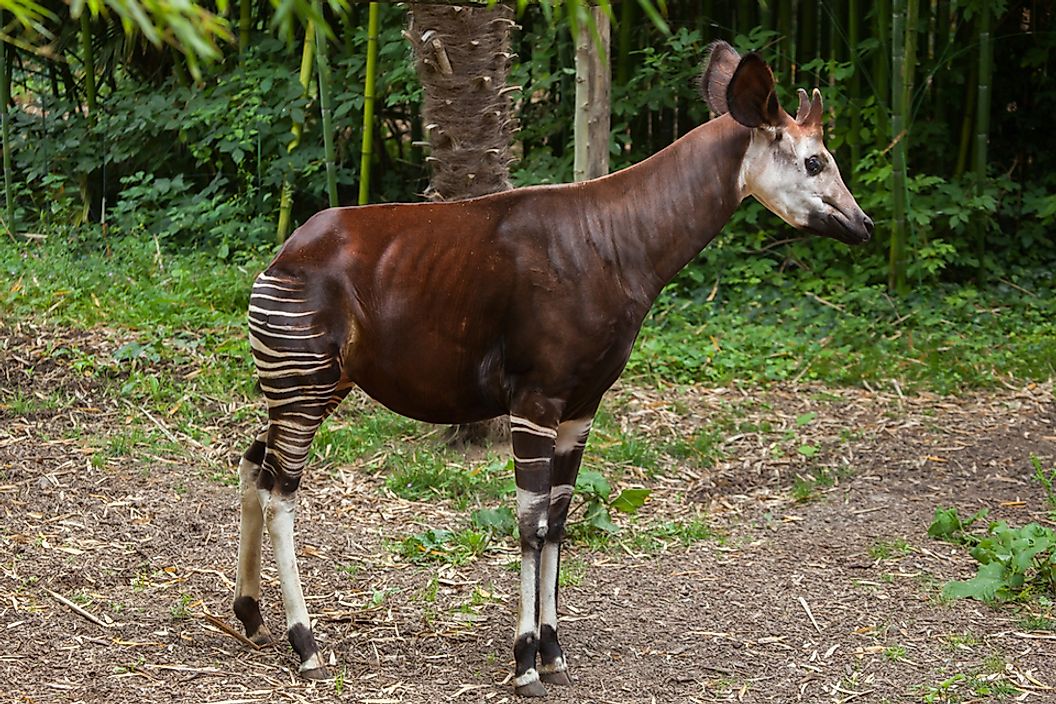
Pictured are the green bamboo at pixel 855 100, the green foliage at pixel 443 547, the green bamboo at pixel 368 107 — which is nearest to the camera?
the green foliage at pixel 443 547

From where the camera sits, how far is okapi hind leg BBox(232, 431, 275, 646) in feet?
11.5

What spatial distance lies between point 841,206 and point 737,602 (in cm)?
139

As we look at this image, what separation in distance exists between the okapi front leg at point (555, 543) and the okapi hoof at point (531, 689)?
90 mm

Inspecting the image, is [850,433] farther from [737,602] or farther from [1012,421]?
[737,602]

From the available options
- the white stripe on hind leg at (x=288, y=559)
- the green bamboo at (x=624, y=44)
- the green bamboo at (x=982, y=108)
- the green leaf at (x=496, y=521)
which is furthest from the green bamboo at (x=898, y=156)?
the white stripe on hind leg at (x=288, y=559)

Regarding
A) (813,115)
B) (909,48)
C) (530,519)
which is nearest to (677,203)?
(813,115)

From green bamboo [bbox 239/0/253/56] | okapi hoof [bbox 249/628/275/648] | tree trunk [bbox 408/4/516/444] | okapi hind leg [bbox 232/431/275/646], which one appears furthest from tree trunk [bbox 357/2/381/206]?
okapi hoof [bbox 249/628/275/648]

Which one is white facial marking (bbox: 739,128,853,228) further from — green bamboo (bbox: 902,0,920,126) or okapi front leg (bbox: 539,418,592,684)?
green bamboo (bbox: 902,0,920,126)

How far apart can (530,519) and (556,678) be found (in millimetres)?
482

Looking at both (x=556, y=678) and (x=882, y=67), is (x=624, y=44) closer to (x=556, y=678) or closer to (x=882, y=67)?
(x=882, y=67)

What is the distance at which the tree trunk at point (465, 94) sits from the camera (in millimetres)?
4895

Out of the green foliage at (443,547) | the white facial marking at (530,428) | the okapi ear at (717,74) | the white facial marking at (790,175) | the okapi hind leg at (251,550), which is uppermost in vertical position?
the okapi ear at (717,74)

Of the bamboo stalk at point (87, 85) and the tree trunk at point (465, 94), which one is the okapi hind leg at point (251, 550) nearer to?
the tree trunk at point (465, 94)

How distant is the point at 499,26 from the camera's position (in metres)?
4.95
